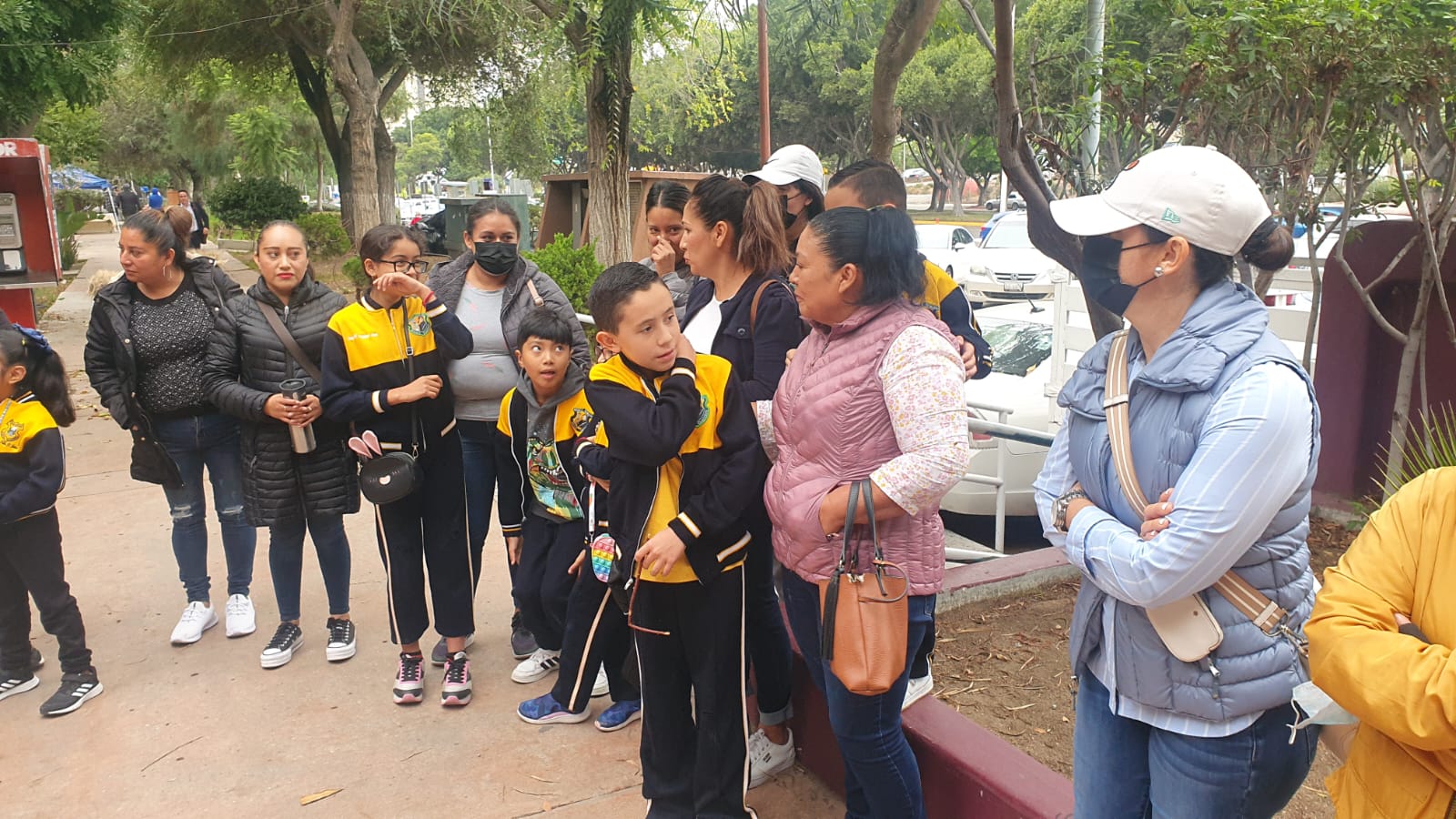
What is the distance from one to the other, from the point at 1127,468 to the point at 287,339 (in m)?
3.35

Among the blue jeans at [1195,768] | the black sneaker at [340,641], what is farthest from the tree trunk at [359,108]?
the blue jeans at [1195,768]

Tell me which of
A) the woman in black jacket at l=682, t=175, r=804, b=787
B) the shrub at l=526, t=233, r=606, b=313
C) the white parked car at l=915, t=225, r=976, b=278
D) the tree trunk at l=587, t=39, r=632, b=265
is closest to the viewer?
the woman in black jacket at l=682, t=175, r=804, b=787

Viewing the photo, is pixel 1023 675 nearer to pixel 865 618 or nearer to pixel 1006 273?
pixel 865 618

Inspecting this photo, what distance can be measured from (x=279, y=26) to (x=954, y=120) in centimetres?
2622

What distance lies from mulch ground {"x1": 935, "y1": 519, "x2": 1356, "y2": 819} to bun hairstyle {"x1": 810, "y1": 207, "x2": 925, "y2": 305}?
1725 millimetres

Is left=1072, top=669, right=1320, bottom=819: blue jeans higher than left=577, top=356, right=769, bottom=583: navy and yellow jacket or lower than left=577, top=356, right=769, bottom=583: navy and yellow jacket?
lower

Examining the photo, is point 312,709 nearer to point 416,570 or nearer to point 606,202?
point 416,570

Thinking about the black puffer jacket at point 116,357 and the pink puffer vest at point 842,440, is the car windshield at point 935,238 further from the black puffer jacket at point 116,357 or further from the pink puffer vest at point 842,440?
the pink puffer vest at point 842,440

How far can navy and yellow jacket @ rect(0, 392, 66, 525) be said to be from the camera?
374 centimetres

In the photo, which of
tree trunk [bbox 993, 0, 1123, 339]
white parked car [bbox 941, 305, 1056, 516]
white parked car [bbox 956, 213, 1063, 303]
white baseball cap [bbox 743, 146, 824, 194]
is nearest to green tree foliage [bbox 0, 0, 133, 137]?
white parked car [bbox 941, 305, 1056, 516]

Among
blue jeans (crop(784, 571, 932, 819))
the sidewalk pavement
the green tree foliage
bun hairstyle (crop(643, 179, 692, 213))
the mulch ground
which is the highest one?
the green tree foliage

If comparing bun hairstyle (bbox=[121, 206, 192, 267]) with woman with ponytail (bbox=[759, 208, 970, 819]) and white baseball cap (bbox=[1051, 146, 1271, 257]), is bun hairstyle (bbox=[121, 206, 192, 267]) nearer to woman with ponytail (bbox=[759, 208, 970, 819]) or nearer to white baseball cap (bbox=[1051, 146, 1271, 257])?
woman with ponytail (bbox=[759, 208, 970, 819])

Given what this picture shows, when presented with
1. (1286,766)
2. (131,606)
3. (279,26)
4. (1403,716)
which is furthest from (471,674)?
(279,26)

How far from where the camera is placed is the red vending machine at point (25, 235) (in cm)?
967
